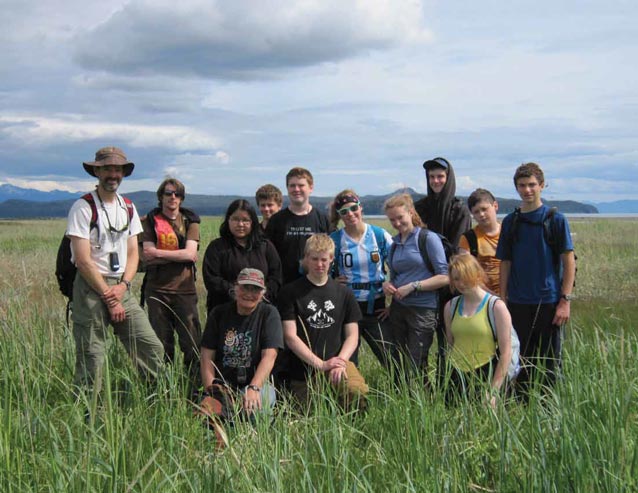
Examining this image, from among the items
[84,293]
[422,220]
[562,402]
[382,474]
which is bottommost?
[382,474]

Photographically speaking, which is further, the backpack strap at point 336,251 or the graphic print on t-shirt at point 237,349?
the backpack strap at point 336,251

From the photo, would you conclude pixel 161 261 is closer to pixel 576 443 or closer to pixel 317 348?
pixel 317 348

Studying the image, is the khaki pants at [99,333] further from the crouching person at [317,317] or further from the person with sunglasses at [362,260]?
the person with sunglasses at [362,260]

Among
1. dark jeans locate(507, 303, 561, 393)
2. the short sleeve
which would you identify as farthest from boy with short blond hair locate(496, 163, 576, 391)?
the short sleeve

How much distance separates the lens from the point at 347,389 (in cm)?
455

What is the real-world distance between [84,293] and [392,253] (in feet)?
7.49

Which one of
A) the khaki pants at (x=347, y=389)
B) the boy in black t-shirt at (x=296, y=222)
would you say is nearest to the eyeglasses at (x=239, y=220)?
the boy in black t-shirt at (x=296, y=222)

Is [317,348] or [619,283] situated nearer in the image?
[317,348]

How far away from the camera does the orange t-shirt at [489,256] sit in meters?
5.29

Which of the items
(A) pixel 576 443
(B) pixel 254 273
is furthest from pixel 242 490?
(B) pixel 254 273

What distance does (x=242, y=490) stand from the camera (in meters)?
3.04

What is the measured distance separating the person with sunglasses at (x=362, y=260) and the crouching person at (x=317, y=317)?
255 mm

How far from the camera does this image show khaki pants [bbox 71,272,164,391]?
188 inches

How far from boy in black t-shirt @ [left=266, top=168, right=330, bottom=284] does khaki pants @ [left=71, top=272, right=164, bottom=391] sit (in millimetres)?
1232
